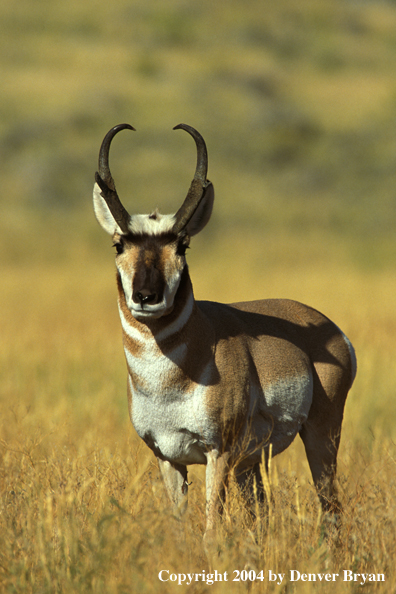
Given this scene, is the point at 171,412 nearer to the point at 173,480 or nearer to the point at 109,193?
the point at 173,480

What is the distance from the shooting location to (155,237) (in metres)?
4.55

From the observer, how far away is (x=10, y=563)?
3.66m

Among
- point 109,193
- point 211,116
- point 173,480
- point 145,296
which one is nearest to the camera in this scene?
point 145,296

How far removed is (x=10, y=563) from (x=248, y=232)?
3977 cm

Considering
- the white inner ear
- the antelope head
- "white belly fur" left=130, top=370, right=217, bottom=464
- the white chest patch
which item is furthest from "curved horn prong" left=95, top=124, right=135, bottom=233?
"white belly fur" left=130, top=370, right=217, bottom=464

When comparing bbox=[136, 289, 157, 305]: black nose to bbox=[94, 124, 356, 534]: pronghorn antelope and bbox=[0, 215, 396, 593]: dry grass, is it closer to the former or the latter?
bbox=[94, 124, 356, 534]: pronghorn antelope

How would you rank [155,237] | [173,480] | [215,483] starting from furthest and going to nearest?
[173,480] < [155,237] < [215,483]

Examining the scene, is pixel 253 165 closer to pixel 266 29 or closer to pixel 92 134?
pixel 92 134

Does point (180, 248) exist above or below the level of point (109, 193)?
below

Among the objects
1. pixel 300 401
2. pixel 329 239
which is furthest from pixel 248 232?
pixel 300 401

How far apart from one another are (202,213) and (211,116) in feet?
189

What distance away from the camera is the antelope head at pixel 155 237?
4.30 meters

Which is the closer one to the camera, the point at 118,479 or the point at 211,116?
the point at 118,479

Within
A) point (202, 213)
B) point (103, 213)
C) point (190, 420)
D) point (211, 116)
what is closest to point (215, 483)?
point (190, 420)
